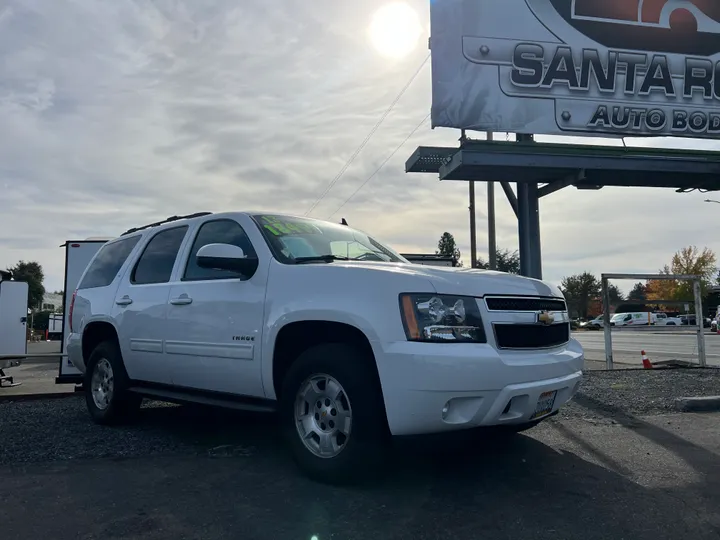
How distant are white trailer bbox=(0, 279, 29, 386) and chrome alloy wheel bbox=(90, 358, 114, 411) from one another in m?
5.98

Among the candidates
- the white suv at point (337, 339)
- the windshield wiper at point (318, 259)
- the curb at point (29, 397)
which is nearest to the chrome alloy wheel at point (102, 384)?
the white suv at point (337, 339)

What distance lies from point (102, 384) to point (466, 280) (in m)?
4.11

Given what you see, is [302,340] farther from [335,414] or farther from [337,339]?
[335,414]

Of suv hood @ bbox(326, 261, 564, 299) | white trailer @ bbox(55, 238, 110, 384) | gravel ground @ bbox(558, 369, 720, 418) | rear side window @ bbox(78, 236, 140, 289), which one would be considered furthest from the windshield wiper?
white trailer @ bbox(55, 238, 110, 384)

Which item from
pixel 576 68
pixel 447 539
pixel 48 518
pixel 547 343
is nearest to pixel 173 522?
pixel 48 518

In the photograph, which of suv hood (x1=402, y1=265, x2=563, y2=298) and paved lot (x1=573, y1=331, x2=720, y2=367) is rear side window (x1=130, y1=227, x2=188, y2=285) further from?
paved lot (x1=573, y1=331, x2=720, y2=367)

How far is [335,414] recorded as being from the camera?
3.87 m

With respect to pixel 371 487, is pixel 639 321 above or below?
above

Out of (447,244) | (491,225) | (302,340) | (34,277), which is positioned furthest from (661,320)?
(34,277)

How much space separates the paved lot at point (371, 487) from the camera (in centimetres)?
322

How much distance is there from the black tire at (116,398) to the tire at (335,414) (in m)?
2.36

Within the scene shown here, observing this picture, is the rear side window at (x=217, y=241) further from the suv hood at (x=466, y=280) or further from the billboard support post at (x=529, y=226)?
the billboard support post at (x=529, y=226)

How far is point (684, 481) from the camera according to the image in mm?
4027

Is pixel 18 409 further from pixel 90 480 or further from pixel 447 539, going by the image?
pixel 447 539
